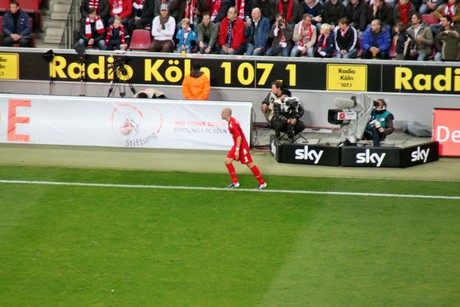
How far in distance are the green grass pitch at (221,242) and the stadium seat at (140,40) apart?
7.39 metres

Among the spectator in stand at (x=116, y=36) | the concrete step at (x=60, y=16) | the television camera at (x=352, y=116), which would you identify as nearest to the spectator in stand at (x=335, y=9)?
the television camera at (x=352, y=116)

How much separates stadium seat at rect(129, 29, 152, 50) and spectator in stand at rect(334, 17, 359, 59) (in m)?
5.57

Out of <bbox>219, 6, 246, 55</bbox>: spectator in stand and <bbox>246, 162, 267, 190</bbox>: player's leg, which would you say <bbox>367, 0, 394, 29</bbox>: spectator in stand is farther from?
<bbox>246, 162, 267, 190</bbox>: player's leg

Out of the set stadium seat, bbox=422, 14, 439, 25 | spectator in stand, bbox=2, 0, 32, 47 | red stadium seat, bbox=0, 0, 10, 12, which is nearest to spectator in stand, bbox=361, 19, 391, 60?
stadium seat, bbox=422, 14, 439, 25

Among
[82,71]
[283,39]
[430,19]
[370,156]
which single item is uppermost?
[430,19]

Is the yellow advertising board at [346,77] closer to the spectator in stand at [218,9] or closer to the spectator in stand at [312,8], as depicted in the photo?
the spectator in stand at [312,8]

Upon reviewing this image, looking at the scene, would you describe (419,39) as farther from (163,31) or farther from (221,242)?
(221,242)

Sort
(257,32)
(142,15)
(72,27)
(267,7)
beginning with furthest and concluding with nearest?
1. (72,27)
2. (142,15)
3. (267,7)
4. (257,32)

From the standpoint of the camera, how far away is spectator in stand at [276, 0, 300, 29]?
2662cm

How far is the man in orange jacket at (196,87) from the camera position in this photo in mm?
23641

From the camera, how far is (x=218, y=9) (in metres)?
27.5

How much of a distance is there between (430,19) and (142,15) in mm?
8387

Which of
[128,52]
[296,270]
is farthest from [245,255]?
[128,52]

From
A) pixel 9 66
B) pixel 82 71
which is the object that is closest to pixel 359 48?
pixel 82 71
